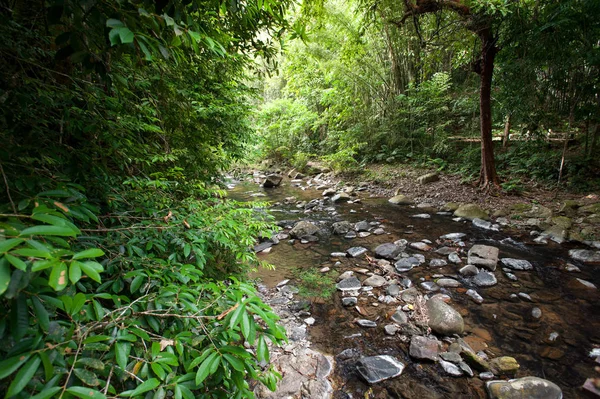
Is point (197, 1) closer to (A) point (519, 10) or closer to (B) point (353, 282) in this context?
(B) point (353, 282)

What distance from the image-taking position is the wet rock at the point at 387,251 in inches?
162

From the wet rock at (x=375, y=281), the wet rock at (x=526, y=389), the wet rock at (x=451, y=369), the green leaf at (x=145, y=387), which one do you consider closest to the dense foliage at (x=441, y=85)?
the green leaf at (x=145, y=387)

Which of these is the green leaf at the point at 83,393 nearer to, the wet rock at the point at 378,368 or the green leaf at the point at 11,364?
the green leaf at the point at 11,364

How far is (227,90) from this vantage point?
3.67 m

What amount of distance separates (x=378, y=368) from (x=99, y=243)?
226cm

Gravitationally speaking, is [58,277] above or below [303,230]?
above

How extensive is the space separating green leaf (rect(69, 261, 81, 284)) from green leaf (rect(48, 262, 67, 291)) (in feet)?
0.04

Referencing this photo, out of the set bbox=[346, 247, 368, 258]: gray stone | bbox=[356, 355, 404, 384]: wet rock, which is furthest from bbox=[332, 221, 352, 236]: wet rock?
bbox=[356, 355, 404, 384]: wet rock

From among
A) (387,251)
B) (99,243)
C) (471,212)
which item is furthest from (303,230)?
(99,243)

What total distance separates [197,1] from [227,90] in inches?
114

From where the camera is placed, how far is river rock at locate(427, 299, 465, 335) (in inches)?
96.3

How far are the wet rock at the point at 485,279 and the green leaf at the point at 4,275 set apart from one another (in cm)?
415

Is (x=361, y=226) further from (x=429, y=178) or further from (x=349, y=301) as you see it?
(x=429, y=178)

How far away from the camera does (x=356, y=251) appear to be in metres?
4.41
